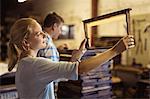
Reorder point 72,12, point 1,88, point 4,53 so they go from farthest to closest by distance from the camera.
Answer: point 4,53 → point 72,12 → point 1,88

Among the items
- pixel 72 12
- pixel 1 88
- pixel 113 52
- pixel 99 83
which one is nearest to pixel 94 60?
pixel 113 52

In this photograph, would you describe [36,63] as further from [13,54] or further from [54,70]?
[13,54]

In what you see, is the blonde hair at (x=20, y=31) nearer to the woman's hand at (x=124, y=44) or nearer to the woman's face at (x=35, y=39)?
→ the woman's face at (x=35, y=39)

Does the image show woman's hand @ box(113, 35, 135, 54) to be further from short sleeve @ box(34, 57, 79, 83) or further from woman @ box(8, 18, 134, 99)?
short sleeve @ box(34, 57, 79, 83)

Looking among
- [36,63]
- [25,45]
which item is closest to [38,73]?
[36,63]

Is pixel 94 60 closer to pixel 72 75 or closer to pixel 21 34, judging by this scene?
pixel 72 75

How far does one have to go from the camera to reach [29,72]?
38.4 inches

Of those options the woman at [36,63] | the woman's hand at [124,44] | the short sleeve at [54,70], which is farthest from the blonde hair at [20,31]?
the woman's hand at [124,44]

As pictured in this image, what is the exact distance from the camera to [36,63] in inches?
37.6

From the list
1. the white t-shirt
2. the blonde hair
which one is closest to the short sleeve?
the white t-shirt

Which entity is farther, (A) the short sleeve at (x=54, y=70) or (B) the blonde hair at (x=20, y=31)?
(B) the blonde hair at (x=20, y=31)

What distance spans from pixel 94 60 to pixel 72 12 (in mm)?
3536

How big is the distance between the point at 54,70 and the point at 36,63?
0.28 feet

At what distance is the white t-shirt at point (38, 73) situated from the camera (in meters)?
0.90
